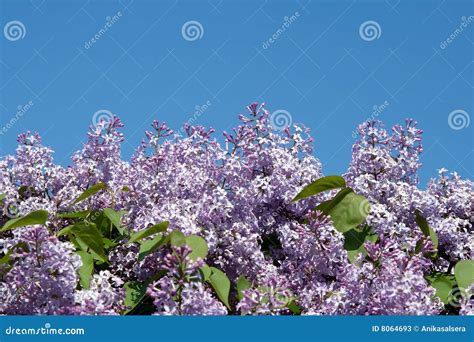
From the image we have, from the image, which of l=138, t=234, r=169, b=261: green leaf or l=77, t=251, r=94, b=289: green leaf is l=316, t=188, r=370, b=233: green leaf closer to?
l=138, t=234, r=169, b=261: green leaf

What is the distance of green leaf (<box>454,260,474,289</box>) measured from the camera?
394 cm

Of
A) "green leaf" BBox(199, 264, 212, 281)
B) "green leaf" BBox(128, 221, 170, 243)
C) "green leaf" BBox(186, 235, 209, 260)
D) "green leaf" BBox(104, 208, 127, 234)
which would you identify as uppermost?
"green leaf" BBox(104, 208, 127, 234)

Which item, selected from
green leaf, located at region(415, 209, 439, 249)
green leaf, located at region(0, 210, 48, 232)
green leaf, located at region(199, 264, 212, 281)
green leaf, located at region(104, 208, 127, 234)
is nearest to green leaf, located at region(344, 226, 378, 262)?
green leaf, located at region(415, 209, 439, 249)

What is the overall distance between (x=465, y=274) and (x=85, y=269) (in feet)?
6.93

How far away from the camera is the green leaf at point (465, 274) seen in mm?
3943

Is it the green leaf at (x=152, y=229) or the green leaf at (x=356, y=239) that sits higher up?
the green leaf at (x=152, y=229)

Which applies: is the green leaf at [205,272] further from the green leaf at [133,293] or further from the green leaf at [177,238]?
the green leaf at [133,293]

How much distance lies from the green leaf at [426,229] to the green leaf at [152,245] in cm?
170

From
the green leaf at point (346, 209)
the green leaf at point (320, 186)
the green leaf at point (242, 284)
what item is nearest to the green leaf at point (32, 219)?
the green leaf at point (242, 284)

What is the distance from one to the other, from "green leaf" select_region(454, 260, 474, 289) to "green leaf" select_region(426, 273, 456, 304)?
156mm

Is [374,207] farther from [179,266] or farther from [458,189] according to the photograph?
[179,266]

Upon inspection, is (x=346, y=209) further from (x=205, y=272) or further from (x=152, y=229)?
(x=152, y=229)

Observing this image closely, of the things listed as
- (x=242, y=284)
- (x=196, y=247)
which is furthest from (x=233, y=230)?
(x=196, y=247)

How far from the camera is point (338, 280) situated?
4121 mm
